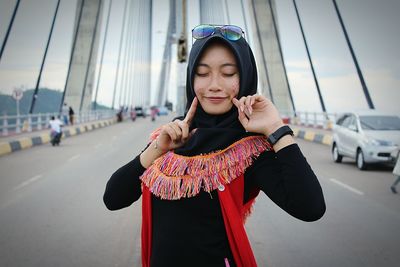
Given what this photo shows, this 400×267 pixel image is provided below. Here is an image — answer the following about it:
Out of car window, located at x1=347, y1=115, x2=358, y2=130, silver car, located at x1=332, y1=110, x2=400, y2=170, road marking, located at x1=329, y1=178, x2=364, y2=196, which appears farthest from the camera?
car window, located at x1=347, y1=115, x2=358, y2=130

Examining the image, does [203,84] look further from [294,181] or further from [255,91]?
[294,181]

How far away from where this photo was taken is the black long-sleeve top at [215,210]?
1.62 metres

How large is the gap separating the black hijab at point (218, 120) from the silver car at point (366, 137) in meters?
9.77

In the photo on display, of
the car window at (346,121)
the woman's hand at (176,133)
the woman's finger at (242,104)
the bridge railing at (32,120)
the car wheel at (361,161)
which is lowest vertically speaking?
the woman's hand at (176,133)

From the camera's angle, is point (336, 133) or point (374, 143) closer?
point (374, 143)

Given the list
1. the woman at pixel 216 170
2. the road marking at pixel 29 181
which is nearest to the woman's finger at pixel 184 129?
the woman at pixel 216 170

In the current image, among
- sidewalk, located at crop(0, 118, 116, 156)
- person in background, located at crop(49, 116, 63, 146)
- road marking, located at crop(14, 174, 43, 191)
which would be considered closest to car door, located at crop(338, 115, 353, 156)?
road marking, located at crop(14, 174, 43, 191)

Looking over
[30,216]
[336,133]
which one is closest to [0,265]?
[30,216]

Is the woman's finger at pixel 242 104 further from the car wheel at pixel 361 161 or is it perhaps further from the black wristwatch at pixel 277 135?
the car wheel at pixel 361 161

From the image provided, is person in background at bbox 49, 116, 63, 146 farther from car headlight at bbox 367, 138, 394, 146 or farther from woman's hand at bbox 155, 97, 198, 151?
woman's hand at bbox 155, 97, 198, 151

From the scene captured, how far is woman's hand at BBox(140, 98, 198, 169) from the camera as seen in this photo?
1.73 m

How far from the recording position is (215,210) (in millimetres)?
1713

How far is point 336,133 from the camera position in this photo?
1307 cm

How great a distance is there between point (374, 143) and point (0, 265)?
8.99 metres
